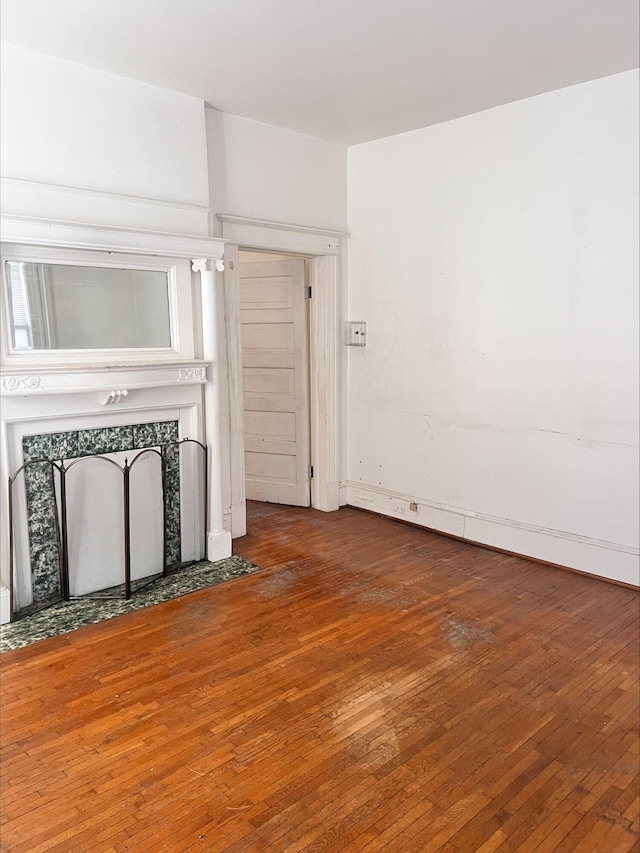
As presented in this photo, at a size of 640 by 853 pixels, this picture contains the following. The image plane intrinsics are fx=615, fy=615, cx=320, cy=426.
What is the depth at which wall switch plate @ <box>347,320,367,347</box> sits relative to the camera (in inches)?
205

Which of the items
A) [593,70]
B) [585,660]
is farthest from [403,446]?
[593,70]

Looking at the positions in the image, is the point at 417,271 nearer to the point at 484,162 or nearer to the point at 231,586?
the point at 484,162

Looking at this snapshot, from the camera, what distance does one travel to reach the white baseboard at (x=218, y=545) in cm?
424

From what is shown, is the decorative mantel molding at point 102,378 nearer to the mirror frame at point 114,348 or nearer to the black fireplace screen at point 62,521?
the mirror frame at point 114,348

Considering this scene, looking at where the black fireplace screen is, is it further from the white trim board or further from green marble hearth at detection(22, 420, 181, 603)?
the white trim board

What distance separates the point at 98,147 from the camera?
3.54m

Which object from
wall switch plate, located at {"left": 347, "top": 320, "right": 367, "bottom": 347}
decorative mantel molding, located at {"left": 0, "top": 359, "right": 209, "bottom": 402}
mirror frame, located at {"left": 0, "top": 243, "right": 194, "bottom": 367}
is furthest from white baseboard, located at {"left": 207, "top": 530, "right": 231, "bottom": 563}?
wall switch plate, located at {"left": 347, "top": 320, "right": 367, "bottom": 347}

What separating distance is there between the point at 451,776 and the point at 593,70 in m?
3.72

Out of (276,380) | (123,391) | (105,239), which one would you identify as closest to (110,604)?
(123,391)

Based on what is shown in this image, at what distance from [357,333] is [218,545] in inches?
84.2

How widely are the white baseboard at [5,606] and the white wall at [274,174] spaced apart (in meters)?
2.74

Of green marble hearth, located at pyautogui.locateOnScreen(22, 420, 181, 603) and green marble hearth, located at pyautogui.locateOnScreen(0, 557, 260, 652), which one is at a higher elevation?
green marble hearth, located at pyautogui.locateOnScreen(22, 420, 181, 603)

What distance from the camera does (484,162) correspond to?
4246mm

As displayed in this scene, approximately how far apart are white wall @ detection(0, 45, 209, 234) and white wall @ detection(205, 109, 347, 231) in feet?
0.89
